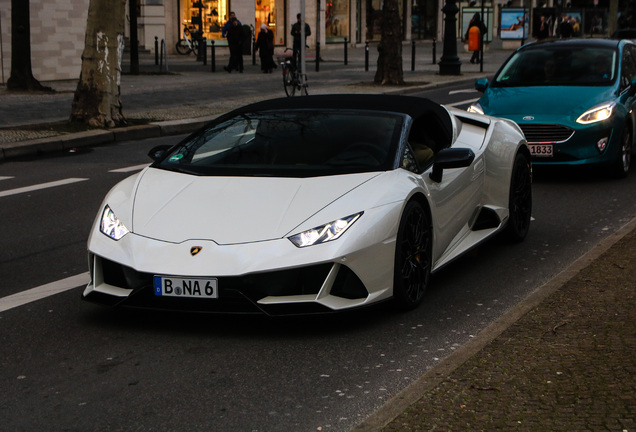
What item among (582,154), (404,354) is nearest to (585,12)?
(582,154)

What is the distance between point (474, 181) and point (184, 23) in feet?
138

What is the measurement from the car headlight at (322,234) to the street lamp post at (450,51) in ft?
85.9

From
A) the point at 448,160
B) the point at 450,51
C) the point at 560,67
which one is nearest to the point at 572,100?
the point at 560,67

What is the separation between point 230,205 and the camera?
5.85 meters

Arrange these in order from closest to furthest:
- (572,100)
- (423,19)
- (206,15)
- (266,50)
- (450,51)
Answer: (572,100) → (450,51) → (266,50) → (206,15) → (423,19)

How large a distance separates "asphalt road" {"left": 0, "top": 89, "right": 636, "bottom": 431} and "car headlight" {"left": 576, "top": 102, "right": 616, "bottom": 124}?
328cm

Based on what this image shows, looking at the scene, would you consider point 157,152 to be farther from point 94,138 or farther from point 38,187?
point 94,138

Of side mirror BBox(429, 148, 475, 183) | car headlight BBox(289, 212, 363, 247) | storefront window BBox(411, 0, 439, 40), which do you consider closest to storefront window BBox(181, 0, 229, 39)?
storefront window BBox(411, 0, 439, 40)

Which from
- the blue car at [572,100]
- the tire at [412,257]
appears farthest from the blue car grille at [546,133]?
the tire at [412,257]

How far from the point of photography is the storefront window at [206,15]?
47.8 metres

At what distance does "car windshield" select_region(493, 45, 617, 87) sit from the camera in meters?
12.3

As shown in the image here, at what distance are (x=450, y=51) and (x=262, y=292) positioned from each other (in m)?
26.9

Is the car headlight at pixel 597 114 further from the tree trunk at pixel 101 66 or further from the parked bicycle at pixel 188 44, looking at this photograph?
the parked bicycle at pixel 188 44

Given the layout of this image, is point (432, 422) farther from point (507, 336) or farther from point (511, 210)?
point (511, 210)
